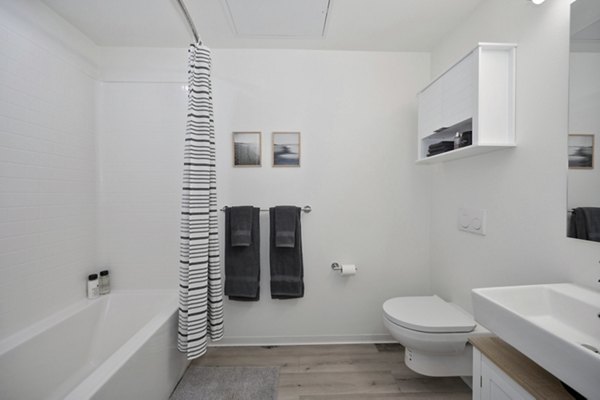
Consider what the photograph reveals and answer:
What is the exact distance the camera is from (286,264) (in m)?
1.91

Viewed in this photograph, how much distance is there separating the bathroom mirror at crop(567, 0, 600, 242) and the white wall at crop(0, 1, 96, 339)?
2627 millimetres

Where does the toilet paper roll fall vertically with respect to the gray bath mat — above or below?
above

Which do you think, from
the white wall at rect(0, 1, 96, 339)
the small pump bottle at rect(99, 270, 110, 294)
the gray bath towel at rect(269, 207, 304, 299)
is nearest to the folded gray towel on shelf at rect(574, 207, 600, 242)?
the gray bath towel at rect(269, 207, 304, 299)

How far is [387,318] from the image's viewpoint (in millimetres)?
1522

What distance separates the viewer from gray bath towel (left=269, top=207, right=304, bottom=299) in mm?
1887

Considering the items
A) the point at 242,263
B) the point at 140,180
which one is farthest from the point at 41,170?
the point at 242,263

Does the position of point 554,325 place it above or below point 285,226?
below

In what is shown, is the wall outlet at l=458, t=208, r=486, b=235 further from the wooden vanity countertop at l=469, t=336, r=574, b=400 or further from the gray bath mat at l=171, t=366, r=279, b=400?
the gray bath mat at l=171, t=366, r=279, b=400

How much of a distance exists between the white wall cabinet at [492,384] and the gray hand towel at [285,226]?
1200mm

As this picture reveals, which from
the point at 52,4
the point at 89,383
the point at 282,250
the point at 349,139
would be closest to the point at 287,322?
the point at 282,250

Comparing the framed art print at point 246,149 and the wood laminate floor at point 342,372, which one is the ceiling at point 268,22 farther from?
the wood laminate floor at point 342,372

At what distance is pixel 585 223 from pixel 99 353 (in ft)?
8.83

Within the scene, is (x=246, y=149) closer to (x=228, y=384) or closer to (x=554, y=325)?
(x=228, y=384)

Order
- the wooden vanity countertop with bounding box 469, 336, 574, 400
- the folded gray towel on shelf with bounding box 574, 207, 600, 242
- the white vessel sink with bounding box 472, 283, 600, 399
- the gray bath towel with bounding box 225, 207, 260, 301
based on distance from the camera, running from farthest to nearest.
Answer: the gray bath towel with bounding box 225, 207, 260, 301 < the folded gray towel on shelf with bounding box 574, 207, 600, 242 < the wooden vanity countertop with bounding box 469, 336, 574, 400 < the white vessel sink with bounding box 472, 283, 600, 399
